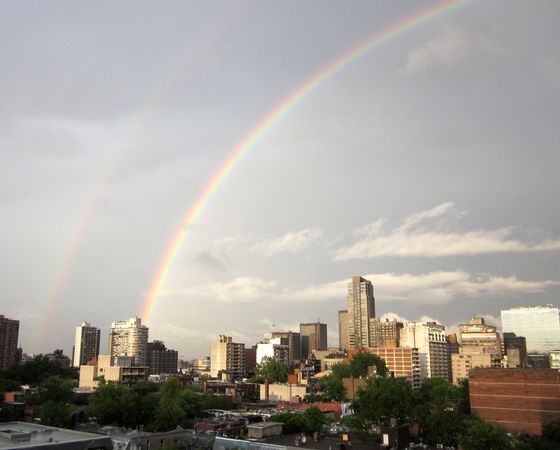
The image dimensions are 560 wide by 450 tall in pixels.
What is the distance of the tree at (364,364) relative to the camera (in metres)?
103

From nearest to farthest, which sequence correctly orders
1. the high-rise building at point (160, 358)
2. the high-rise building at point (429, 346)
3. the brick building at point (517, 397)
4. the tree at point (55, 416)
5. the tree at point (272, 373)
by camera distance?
the tree at point (55, 416) → the brick building at point (517, 397) → the tree at point (272, 373) → the high-rise building at point (429, 346) → the high-rise building at point (160, 358)

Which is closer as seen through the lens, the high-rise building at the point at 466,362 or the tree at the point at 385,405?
the tree at the point at 385,405

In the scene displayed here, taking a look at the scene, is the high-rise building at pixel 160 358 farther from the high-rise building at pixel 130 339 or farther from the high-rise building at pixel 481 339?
the high-rise building at pixel 481 339

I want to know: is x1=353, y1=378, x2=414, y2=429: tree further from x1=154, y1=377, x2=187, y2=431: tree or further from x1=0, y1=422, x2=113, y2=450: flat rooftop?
x1=0, y1=422, x2=113, y2=450: flat rooftop

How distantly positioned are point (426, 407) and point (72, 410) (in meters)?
31.6

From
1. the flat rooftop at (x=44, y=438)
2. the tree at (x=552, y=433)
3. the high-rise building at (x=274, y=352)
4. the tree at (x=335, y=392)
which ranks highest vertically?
the high-rise building at (x=274, y=352)

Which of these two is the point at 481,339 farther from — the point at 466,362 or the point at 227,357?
the point at 227,357

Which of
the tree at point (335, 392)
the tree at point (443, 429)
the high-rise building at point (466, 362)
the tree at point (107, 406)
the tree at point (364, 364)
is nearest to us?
the tree at point (443, 429)

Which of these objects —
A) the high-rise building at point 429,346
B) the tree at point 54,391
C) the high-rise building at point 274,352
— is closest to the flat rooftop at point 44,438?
the tree at point 54,391

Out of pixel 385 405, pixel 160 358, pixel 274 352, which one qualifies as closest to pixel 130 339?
pixel 160 358

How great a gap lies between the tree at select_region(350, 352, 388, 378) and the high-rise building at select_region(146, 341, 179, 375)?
8520 cm

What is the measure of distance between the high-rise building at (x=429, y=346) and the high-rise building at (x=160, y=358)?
7487 centimetres

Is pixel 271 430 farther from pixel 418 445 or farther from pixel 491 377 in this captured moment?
pixel 491 377

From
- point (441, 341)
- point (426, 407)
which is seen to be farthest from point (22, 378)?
point (441, 341)
